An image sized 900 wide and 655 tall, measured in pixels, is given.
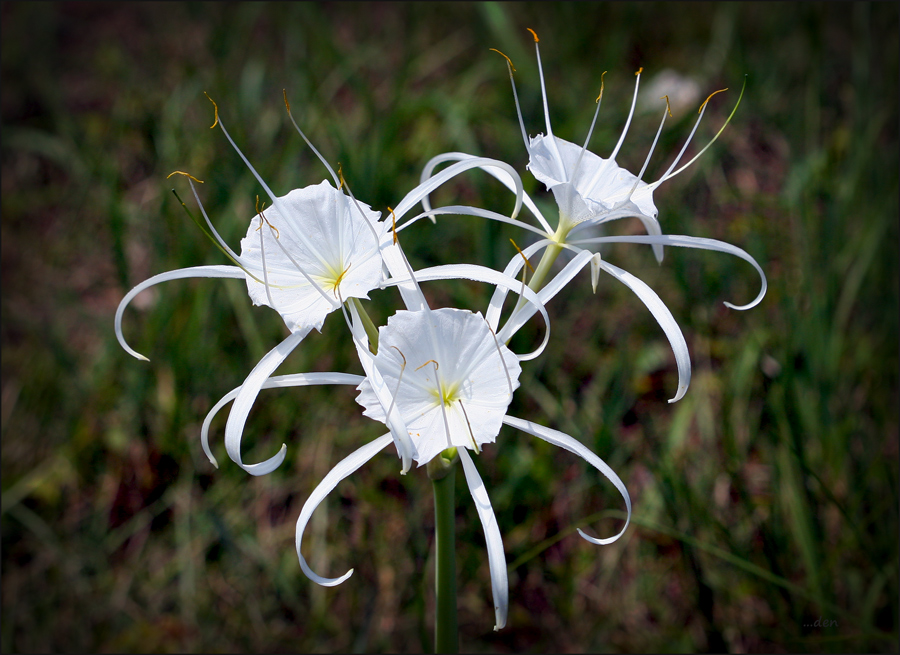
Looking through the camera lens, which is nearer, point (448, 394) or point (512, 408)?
point (448, 394)

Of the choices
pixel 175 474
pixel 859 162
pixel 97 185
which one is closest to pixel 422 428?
pixel 175 474

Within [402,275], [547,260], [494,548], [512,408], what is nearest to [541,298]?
[547,260]

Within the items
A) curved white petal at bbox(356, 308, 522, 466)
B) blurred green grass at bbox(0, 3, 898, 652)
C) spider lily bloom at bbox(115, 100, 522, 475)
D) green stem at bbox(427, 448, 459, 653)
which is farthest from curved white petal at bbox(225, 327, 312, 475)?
blurred green grass at bbox(0, 3, 898, 652)

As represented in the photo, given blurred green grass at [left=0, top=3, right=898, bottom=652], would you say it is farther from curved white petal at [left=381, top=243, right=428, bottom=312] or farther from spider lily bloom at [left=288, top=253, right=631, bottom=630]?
curved white petal at [left=381, top=243, right=428, bottom=312]

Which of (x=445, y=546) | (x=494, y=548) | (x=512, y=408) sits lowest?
(x=512, y=408)

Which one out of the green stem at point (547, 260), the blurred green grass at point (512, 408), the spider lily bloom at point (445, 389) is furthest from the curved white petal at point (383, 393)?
the blurred green grass at point (512, 408)

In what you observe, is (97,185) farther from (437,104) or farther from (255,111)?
(437,104)

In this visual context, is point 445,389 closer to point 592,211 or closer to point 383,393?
point 383,393

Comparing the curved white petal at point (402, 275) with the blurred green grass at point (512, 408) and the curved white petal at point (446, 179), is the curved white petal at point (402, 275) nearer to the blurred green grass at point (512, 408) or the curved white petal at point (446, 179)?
the curved white petal at point (446, 179)
